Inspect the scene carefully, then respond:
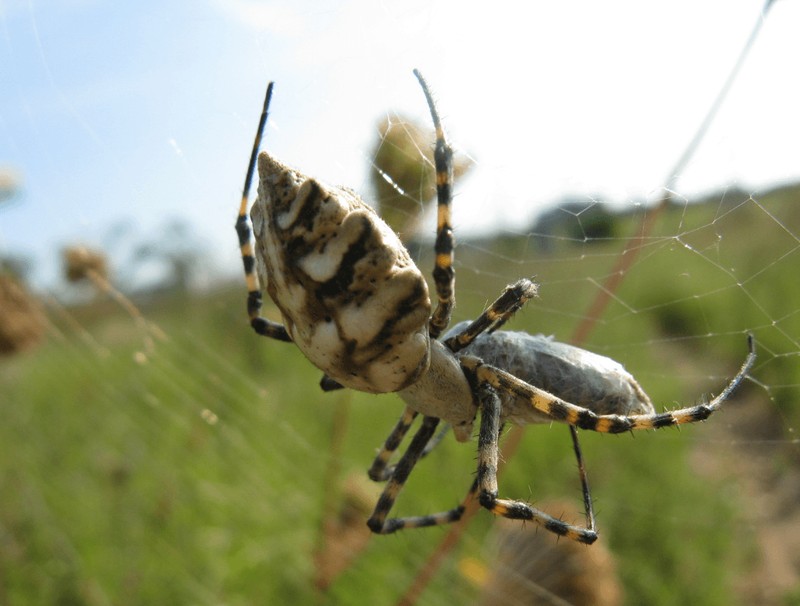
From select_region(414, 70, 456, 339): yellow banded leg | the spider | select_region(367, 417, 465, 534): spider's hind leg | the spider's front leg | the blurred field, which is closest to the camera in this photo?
the spider

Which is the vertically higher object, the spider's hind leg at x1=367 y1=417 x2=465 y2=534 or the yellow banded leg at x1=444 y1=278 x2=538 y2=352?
the yellow banded leg at x1=444 y1=278 x2=538 y2=352

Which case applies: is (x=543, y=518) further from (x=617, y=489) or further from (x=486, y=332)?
(x=617, y=489)

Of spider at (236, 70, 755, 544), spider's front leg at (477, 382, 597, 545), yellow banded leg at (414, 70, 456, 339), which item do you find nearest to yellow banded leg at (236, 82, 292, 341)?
spider at (236, 70, 755, 544)

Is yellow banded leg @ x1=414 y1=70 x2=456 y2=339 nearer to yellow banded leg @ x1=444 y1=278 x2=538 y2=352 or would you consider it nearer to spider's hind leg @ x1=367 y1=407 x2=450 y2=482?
yellow banded leg @ x1=444 y1=278 x2=538 y2=352

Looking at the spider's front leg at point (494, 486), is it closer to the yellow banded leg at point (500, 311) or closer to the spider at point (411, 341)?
the spider at point (411, 341)

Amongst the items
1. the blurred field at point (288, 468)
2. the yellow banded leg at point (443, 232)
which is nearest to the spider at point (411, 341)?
the yellow banded leg at point (443, 232)

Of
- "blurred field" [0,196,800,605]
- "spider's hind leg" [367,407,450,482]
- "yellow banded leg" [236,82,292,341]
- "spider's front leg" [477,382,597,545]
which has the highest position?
"yellow banded leg" [236,82,292,341]

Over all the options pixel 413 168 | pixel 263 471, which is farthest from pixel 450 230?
pixel 263 471
